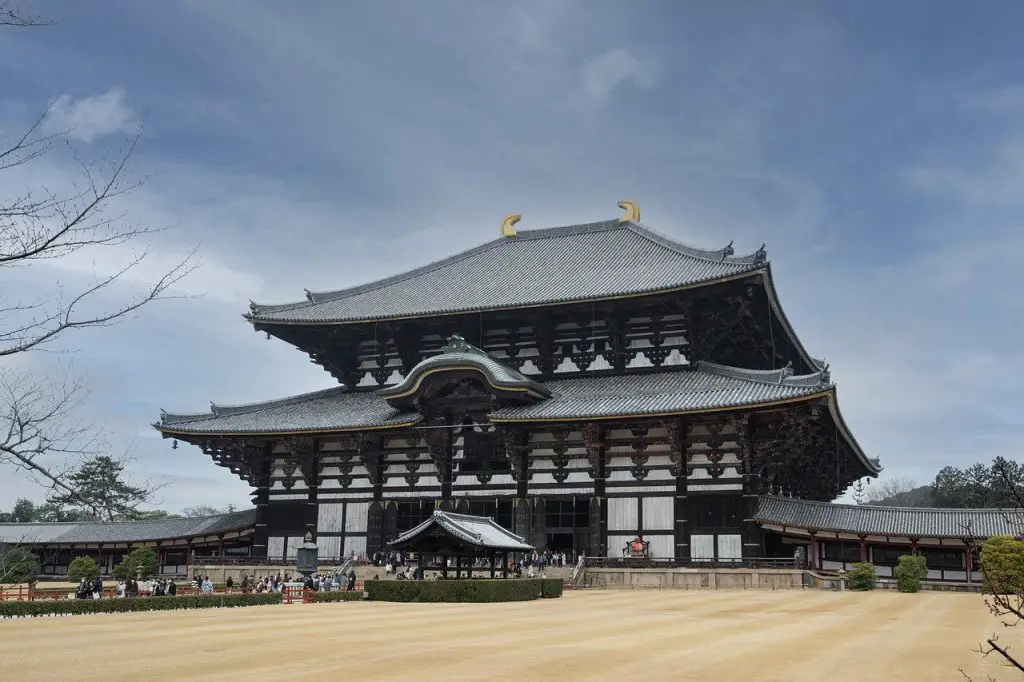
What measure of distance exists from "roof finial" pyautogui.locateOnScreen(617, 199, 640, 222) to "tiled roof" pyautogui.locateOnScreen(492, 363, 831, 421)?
14221 millimetres

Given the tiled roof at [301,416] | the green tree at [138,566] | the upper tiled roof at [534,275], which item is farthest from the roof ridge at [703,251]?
the green tree at [138,566]

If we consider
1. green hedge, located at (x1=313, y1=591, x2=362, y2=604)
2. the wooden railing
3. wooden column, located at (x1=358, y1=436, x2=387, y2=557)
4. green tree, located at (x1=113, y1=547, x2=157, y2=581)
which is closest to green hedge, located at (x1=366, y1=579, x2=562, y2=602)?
green hedge, located at (x1=313, y1=591, x2=362, y2=604)

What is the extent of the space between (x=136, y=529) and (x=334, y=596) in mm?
29300

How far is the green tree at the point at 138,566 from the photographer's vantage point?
166 ft

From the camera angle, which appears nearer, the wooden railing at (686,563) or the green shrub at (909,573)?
the green shrub at (909,573)

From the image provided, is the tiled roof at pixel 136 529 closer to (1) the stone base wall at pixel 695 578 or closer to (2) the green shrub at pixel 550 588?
(1) the stone base wall at pixel 695 578

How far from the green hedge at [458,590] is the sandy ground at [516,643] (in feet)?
6.17

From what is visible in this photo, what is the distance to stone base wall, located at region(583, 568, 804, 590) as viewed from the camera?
3819 centimetres

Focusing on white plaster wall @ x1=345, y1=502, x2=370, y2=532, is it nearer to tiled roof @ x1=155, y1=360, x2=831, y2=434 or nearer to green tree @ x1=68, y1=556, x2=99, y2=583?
tiled roof @ x1=155, y1=360, x2=831, y2=434

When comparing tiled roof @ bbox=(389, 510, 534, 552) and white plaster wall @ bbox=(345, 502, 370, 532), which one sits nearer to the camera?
tiled roof @ bbox=(389, 510, 534, 552)

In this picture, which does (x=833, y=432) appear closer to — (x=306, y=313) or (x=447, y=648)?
(x=306, y=313)

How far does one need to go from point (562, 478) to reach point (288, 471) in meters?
15.2

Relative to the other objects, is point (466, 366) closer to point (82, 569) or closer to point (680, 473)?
point (680, 473)

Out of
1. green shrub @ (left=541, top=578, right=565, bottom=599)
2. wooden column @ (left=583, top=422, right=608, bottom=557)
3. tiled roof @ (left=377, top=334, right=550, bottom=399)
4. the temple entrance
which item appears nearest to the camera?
green shrub @ (left=541, top=578, right=565, bottom=599)
